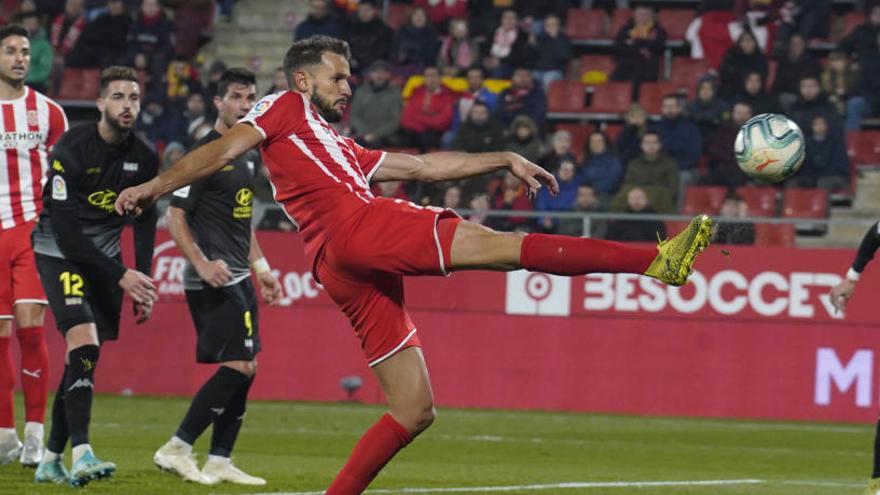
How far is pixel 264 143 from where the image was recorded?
722 centimetres

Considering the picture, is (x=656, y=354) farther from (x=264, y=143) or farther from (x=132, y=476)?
(x=264, y=143)

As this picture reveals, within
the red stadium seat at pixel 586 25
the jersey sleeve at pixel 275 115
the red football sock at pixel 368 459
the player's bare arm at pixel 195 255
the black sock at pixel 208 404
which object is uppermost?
the red stadium seat at pixel 586 25

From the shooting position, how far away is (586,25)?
21812 millimetres

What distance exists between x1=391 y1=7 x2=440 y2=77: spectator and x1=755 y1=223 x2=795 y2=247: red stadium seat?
6019mm

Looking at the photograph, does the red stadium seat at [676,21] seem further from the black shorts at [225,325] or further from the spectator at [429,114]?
the black shorts at [225,325]

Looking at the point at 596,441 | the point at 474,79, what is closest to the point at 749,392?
the point at 596,441

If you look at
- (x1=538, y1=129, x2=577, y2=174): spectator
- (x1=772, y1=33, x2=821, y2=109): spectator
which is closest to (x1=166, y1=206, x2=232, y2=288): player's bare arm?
(x1=538, y1=129, x2=577, y2=174): spectator

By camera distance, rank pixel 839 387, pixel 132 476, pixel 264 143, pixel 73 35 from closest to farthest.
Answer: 1. pixel 264 143
2. pixel 132 476
3. pixel 839 387
4. pixel 73 35

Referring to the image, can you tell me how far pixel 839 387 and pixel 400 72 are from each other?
24.7ft

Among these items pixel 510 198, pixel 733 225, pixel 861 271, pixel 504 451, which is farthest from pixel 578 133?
pixel 861 271

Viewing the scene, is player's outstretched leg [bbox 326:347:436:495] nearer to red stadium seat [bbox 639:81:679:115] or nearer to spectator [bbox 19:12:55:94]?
red stadium seat [bbox 639:81:679:115]

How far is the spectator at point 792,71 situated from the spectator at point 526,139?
2989mm

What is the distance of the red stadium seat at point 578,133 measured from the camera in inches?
778

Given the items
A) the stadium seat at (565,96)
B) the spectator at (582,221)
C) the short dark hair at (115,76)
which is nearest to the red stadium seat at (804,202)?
the spectator at (582,221)
